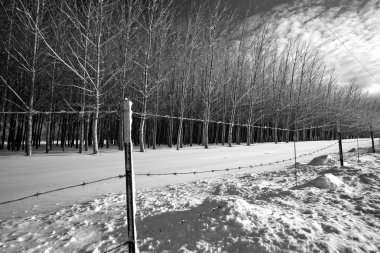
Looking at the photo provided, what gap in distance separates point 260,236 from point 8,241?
13.3 feet

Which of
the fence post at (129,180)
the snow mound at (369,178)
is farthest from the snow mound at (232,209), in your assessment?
the snow mound at (369,178)

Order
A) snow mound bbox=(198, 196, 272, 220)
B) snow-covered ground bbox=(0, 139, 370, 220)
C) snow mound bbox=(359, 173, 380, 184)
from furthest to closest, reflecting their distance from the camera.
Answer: snow mound bbox=(359, 173, 380, 184), snow-covered ground bbox=(0, 139, 370, 220), snow mound bbox=(198, 196, 272, 220)

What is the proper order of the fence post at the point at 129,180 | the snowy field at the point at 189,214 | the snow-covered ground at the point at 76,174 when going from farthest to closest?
the snow-covered ground at the point at 76,174
the snowy field at the point at 189,214
the fence post at the point at 129,180

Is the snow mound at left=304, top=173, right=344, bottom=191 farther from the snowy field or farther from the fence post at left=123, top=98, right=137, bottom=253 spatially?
the fence post at left=123, top=98, right=137, bottom=253

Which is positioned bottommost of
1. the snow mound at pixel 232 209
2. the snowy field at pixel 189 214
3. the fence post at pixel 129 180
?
the snowy field at pixel 189 214

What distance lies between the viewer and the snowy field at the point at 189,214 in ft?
10.9

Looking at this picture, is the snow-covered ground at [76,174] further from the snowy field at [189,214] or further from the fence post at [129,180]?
the fence post at [129,180]

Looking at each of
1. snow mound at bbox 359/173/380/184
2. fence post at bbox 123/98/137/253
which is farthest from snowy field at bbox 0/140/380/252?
fence post at bbox 123/98/137/253

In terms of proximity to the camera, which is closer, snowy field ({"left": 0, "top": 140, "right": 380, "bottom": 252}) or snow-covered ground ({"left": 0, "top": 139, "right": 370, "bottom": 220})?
snowy field ({"left": 0, "top": 140, "right": 380, "bottom": 252})

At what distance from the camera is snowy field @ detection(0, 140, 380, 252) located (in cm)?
332

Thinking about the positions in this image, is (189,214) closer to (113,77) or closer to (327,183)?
(327,183)

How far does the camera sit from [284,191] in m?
5.62

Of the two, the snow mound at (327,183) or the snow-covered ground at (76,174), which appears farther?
the snow-covered ground at (76,174)

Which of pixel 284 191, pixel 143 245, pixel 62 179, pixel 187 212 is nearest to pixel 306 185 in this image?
pixel 284 191
